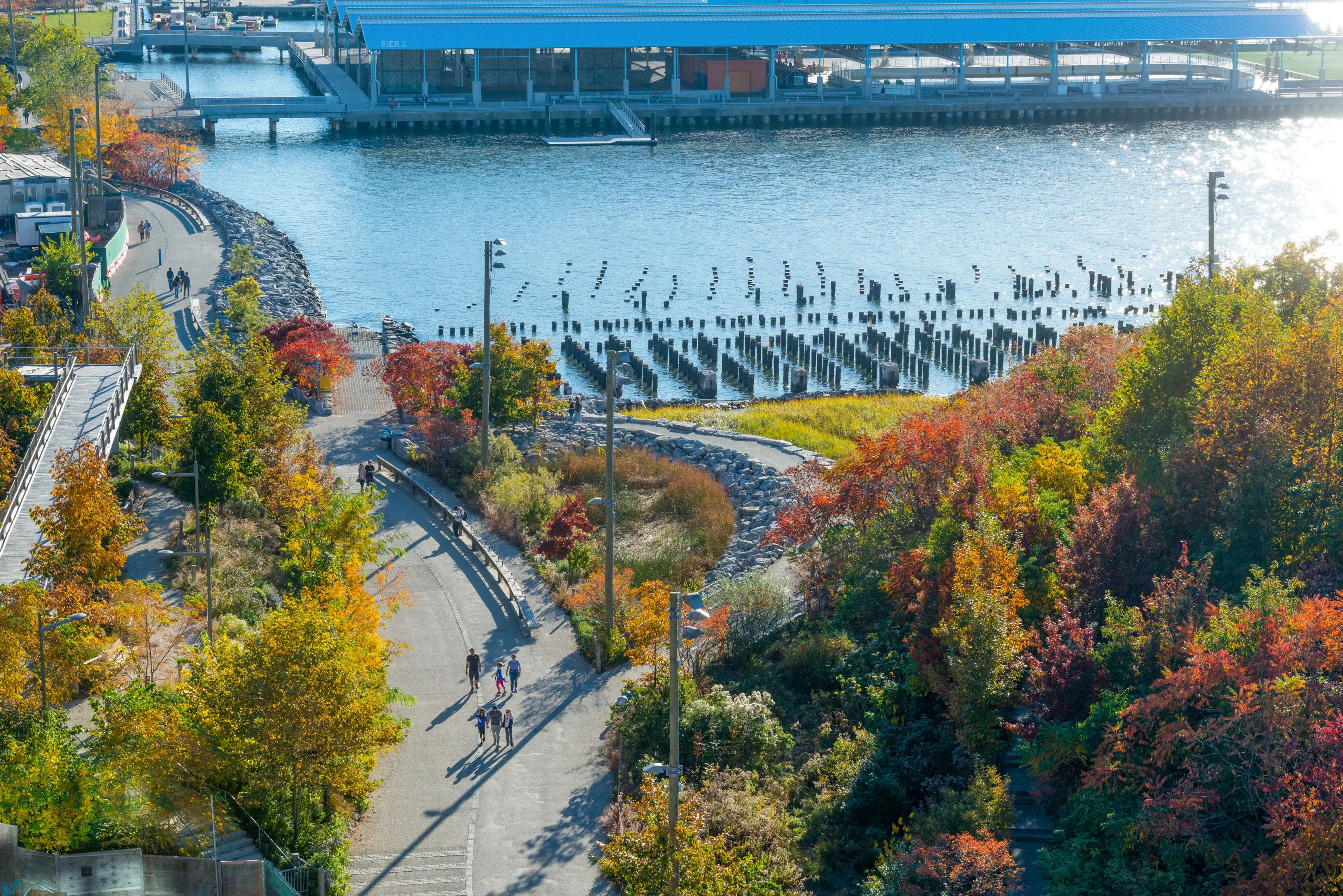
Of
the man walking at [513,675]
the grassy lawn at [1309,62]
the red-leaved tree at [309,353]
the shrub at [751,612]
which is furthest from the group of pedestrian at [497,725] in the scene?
the grassy lawn at [1309,62]

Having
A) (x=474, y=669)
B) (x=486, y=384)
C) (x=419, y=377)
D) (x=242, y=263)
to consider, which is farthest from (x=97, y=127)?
(x=474, y=669)

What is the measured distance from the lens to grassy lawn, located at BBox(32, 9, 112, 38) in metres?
186

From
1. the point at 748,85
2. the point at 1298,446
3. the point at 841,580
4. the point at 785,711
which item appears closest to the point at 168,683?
the point at 785,711

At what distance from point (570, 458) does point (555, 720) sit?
67.4 feet

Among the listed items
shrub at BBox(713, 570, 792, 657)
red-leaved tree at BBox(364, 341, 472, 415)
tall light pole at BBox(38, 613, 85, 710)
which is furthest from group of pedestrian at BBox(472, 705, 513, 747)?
red-leaved tree at BBox(364, 341, 472, 415)

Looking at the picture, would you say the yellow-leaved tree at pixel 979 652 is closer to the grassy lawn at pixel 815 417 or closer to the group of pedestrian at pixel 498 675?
the group of pedestrian at pixel 498 675

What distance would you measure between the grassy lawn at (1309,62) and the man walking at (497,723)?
5983 inches

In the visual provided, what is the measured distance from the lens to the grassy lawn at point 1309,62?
171500 mm

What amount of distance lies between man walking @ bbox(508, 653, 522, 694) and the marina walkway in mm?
12286

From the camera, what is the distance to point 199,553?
45719 millimetres

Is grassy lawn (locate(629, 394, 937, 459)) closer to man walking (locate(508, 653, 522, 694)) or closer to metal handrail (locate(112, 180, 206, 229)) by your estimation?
man walking (locate(508, 653, 522, 694))

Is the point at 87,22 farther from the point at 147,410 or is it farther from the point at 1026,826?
the point at 1026,826

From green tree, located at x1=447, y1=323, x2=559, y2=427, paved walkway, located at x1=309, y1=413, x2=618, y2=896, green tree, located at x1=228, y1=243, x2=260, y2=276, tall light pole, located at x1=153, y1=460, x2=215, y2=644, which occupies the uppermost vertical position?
green tree, located at x1=228, y1=243, x2=260, y2=276

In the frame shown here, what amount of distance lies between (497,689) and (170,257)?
2253 inches
